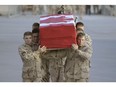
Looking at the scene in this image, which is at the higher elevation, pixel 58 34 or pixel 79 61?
pixel 58 34

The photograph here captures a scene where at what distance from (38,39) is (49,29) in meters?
0.11

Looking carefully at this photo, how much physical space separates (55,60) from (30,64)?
0.60 feet

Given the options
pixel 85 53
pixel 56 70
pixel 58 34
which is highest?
pixel 58 34

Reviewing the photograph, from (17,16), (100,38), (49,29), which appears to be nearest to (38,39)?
(49,29)

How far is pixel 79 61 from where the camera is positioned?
322 cm

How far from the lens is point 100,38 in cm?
462

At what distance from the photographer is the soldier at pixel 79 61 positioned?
320 cm

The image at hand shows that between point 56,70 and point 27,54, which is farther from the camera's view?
point 56,70

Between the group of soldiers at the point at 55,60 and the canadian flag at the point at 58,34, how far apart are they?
4cm

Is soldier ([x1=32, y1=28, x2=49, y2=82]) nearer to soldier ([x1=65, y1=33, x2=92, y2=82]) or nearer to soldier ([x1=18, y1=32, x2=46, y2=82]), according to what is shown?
soldier ([x1=18, y1=32, x2=46, y2=82])

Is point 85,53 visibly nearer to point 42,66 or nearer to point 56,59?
point 56,59

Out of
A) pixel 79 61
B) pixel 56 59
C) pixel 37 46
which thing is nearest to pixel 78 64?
pixel 79 61

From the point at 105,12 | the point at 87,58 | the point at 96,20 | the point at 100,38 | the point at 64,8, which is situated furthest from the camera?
the point at 96,20

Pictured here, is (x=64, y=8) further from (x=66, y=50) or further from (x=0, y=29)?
(x=0, y=29)
